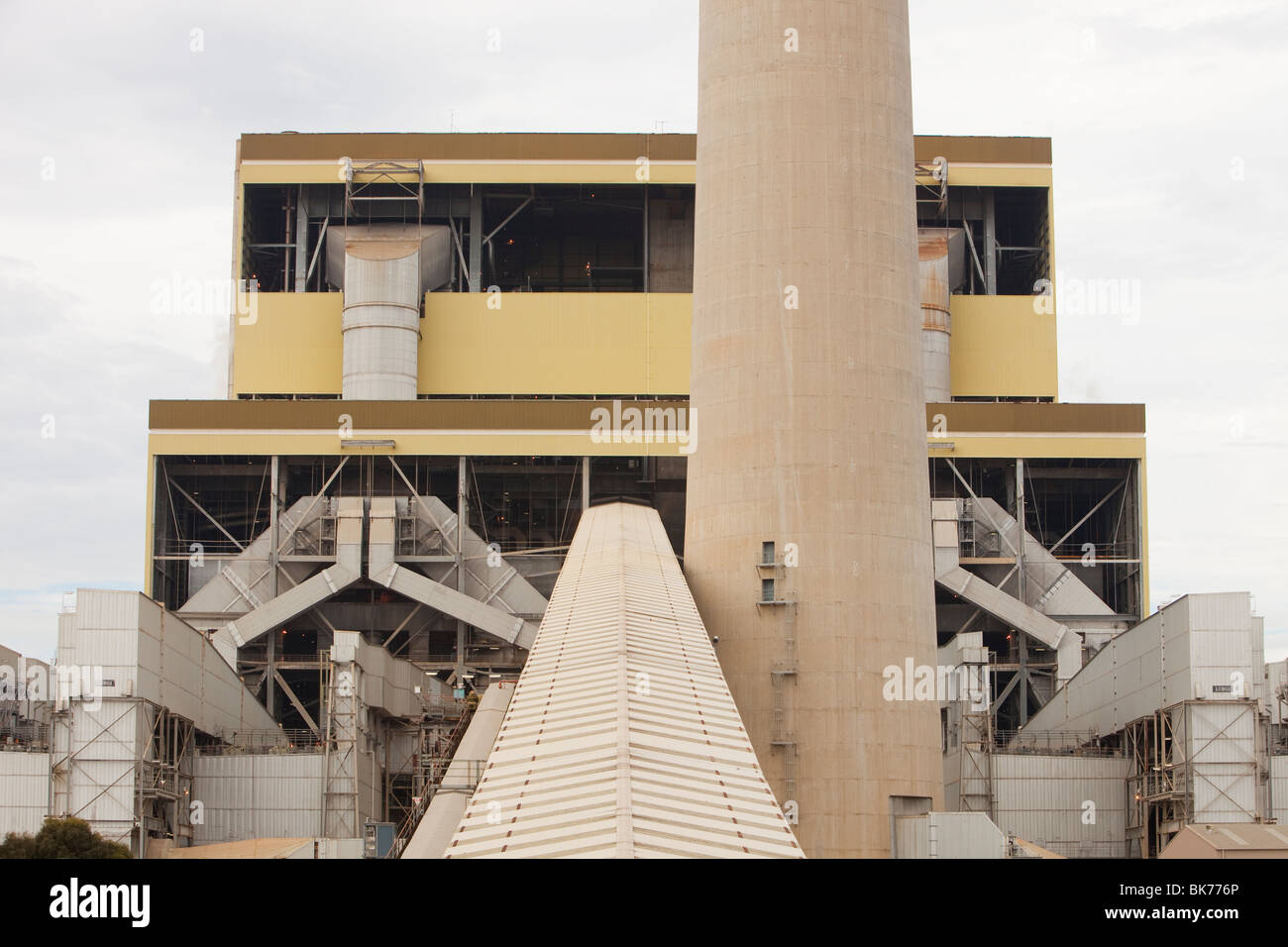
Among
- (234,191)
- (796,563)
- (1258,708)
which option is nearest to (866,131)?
(796,563)

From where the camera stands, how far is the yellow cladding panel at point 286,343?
8112cm

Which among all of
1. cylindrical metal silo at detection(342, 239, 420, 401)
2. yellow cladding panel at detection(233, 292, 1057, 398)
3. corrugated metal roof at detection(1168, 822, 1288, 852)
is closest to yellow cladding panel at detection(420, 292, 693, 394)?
yellow cladding panel at detection(233, 292, 1057, 398)

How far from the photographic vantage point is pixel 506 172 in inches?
3255

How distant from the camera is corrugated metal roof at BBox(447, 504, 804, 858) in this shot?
2053 centimetres

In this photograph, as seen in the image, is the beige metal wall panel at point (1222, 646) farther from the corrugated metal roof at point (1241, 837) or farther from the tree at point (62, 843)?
the tree at point (62, 843)

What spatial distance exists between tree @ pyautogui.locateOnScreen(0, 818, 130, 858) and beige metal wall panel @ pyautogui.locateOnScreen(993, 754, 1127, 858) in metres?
27.3

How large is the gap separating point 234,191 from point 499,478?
21895 mm

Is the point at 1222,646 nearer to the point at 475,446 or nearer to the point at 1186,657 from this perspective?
the point at 1186,657

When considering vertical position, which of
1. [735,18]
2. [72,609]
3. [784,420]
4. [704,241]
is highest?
[735,18]

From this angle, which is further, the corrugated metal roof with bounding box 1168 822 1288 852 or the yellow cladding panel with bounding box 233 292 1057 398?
the yellow cladding panel with bounding box 233 292 1057 398

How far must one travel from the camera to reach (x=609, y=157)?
8262cm

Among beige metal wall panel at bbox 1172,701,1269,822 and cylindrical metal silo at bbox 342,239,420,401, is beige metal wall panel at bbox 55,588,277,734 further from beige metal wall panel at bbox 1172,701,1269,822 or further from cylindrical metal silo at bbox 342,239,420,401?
beige metal wall panel at bbox 1172,701,1269,822

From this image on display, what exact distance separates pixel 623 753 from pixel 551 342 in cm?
5780
